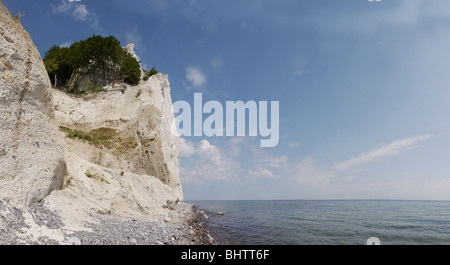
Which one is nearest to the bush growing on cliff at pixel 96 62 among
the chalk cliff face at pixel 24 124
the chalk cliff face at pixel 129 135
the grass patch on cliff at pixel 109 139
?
the chalk cliff face at pixel 129 135

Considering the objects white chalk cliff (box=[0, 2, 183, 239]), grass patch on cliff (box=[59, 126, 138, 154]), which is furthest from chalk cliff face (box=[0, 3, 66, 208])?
grass patch on cliff (box=[59, 126, 138, 154])

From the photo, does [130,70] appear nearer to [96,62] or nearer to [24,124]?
[96,62]

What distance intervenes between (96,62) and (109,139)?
17868 mm

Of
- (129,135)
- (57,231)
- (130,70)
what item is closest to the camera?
(57,231)

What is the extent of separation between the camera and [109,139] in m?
26.9

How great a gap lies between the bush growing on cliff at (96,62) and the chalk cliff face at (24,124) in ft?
97.7

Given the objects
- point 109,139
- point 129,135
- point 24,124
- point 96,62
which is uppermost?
point 96,62

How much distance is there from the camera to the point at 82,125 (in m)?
27.8

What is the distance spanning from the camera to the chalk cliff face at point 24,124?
8.09 m

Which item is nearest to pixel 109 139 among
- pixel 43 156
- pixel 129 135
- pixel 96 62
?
pixel 129 135

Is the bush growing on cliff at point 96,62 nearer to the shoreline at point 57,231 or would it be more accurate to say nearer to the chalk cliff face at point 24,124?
the chalk cliff face at point 24,124
